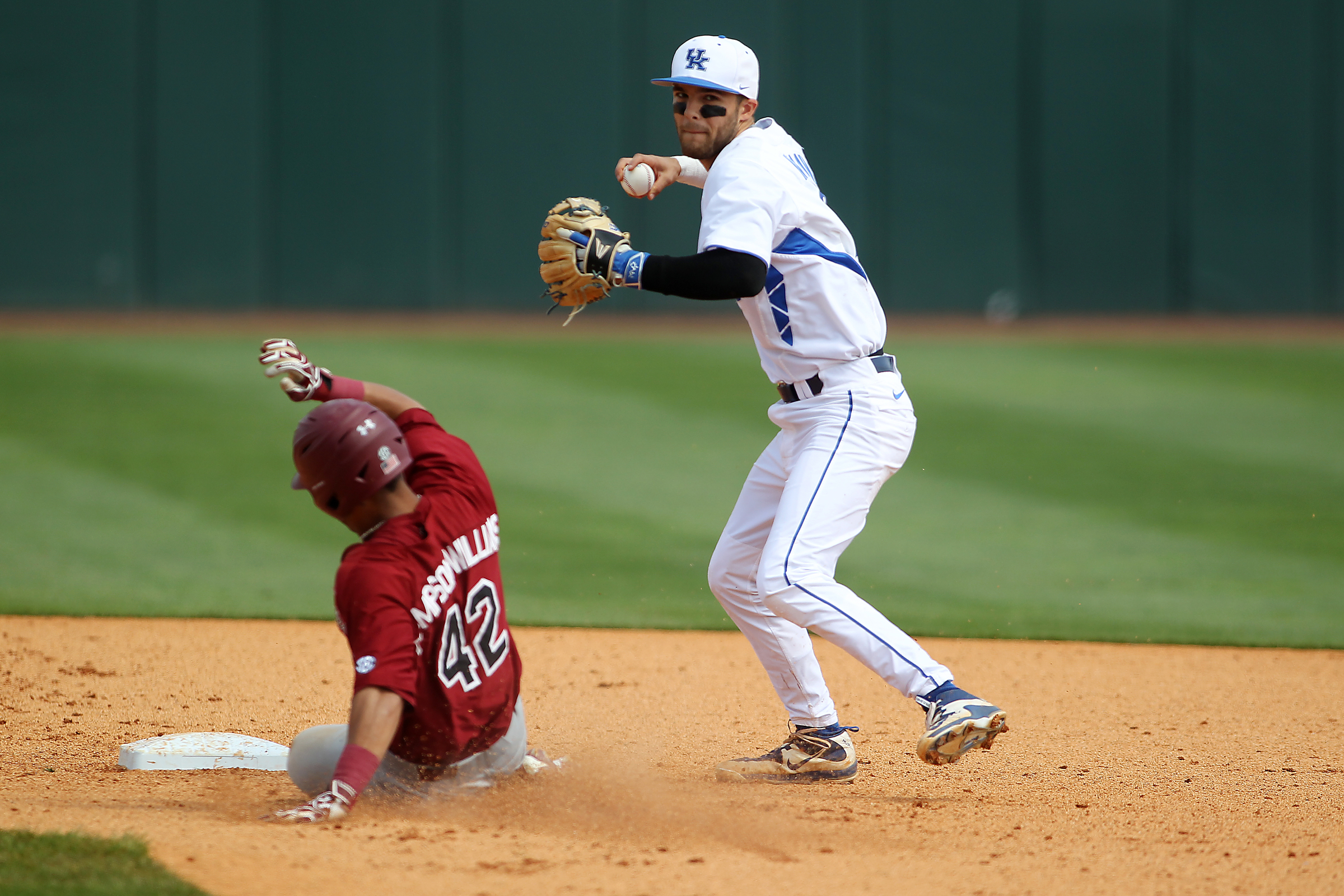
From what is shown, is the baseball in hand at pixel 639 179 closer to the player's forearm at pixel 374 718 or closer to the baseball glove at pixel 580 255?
the baseball glove at pixel 580 255

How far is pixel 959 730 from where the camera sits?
3.46 meters

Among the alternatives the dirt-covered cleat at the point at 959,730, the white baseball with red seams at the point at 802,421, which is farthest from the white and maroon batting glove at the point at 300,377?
the dirt-covered cleat at the point at 959,730

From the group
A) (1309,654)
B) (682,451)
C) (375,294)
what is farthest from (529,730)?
(375,294)

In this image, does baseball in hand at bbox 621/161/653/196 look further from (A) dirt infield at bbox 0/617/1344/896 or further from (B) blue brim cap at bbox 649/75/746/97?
(A) dirt infield at bbox 0/617/1344/896

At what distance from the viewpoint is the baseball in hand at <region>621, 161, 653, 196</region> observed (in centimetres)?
411

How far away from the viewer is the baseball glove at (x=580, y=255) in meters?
3.68

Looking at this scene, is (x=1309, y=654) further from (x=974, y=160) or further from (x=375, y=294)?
(x=375, y=294)

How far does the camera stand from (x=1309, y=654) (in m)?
5.93

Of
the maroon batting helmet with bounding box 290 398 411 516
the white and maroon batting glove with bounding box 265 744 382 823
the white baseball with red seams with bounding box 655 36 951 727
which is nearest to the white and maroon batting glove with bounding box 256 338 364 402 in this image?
the maroon batting helmet with bounding box 290 398 411 516

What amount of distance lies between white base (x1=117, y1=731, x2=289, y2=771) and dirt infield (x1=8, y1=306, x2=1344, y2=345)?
10231 mm

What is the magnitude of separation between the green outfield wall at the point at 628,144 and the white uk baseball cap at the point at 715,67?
11.5 metres

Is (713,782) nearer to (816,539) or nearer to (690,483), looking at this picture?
(816,539)

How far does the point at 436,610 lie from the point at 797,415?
1223mm

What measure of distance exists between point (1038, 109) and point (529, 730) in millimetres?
12657
